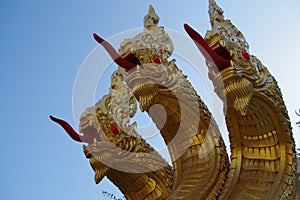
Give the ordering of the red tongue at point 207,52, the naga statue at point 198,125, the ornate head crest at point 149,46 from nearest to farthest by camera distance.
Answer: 1. the red tongue at point 207,52
2. the naga statue at point 198,125
3. the ornate head crest at point 149,46

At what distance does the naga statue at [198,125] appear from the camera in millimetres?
3844

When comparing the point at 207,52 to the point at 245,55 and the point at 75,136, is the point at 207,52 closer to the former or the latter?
the point at 245,55

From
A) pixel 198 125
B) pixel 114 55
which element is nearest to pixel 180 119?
pixel 198 125

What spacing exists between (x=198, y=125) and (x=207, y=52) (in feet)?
2.91

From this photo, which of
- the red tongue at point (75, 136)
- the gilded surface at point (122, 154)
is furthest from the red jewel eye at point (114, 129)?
the red tongue at point (75, 136)

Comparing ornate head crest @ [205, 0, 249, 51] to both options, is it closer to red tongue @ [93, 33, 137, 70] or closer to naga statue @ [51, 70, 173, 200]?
red tongue @ [93, 33, 137, 70]

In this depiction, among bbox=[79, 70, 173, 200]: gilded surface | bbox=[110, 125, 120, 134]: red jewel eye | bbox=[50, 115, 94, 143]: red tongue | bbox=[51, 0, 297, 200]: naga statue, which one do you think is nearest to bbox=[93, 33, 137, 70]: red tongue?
bbox=[51, 0, 297, 200]: naga statue

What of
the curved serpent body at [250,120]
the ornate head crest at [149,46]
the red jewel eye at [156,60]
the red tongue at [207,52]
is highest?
the ornate head crest at [149,46]

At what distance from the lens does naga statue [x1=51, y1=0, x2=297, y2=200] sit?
3.84 metres

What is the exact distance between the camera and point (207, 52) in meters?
3.70

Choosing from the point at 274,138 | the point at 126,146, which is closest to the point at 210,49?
the point at 274,138

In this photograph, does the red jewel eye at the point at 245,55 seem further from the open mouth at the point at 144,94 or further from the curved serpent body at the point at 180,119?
the open mouth at the point at 144,94

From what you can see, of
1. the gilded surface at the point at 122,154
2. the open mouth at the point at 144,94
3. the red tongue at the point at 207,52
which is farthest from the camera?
the gilded surface at the point at 122,154

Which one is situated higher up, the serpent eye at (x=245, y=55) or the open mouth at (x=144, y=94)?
the serpent eye at (x=245, y=55)
